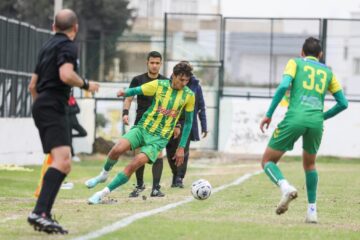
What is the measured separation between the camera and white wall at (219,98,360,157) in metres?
32.2

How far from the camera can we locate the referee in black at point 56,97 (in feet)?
30.3

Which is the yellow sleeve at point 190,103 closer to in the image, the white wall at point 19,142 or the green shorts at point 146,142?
the green shorts at point 146,142

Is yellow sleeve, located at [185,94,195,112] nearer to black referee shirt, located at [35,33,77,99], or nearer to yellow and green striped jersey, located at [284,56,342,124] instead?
yellow and green striped jersey, located at [284,56,342,124]

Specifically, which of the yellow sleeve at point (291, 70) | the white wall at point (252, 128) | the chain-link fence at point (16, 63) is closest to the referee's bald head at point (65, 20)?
the yellow sleeve at point (291, 70)

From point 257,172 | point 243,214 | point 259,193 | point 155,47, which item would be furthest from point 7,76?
point 155,47

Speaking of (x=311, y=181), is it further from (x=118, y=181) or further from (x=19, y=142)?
(x=19, y=142)

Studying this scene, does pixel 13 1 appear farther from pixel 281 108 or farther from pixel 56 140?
pixel 56 140

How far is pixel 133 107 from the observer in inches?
1286

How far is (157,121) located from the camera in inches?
500

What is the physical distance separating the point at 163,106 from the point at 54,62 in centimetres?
354

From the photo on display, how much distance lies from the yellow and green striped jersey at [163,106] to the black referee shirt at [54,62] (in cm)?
323

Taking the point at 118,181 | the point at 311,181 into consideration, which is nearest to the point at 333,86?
the point at 311,181

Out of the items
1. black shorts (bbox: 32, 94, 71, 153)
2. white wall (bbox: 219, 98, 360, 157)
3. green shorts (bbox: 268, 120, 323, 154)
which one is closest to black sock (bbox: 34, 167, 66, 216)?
black shorts (bbox: 32, 94, 71, 153)

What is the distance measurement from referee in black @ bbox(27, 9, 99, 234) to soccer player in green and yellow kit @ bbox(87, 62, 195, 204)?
2.81 meters
